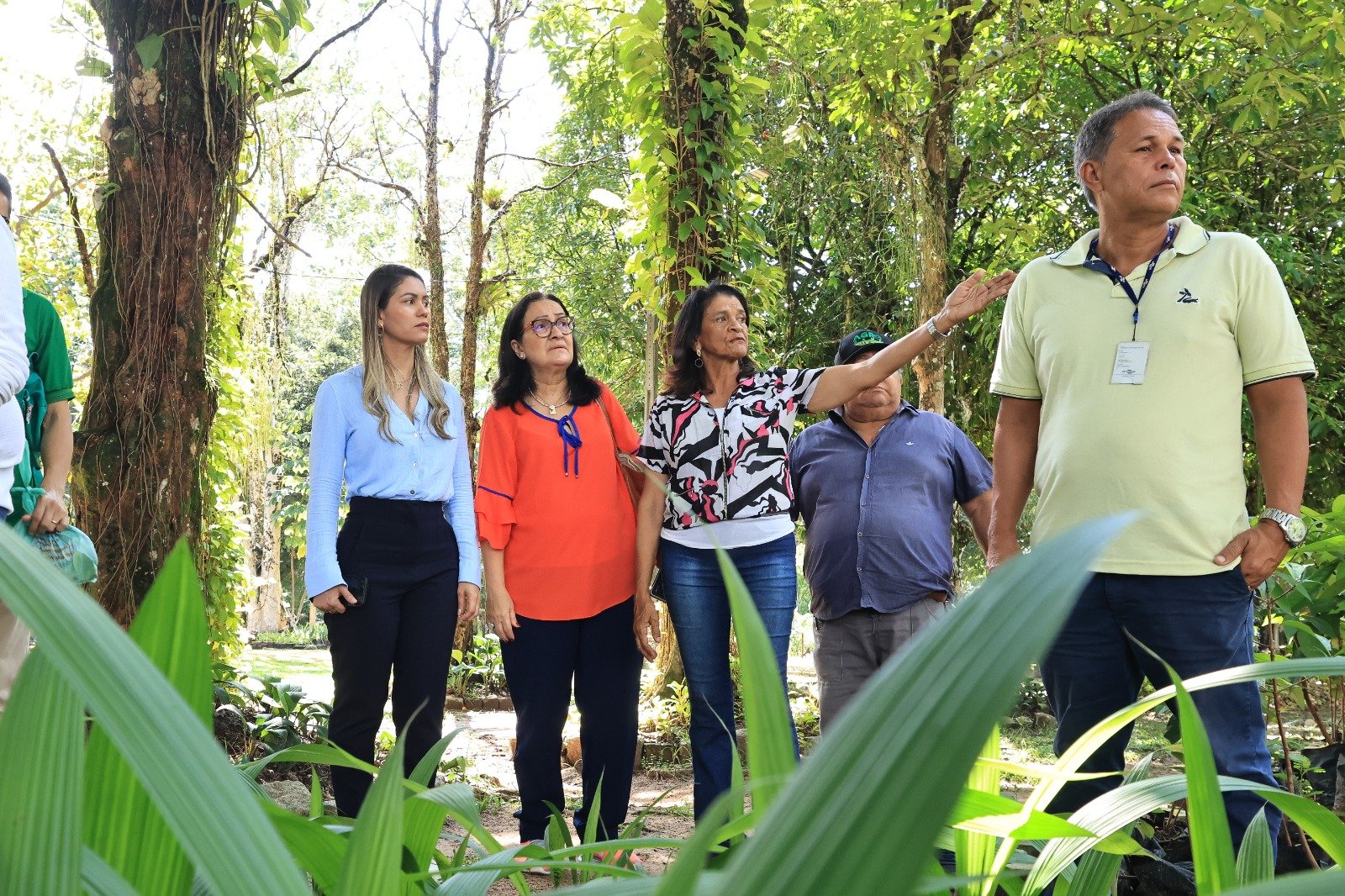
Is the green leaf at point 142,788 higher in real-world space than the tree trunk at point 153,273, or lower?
lower

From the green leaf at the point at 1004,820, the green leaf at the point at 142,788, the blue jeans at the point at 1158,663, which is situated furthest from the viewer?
the blue jeans at the point at 1158,663

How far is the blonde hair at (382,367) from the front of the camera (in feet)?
10.9

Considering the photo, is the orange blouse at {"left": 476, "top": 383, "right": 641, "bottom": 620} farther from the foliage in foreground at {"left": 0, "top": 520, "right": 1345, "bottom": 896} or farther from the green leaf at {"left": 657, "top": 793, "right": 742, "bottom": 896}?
the green leaf at {"left": 657, "top": 793, "right": 742, "bottom": 896}

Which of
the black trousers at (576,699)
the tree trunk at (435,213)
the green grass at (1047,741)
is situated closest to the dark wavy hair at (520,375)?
the black trousers at (576,699)

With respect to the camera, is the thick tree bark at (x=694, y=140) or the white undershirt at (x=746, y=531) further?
the thick tree bark at (x=694, y=140)

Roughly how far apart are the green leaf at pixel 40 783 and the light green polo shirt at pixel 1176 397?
208 cm

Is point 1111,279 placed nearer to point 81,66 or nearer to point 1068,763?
point 1068,763

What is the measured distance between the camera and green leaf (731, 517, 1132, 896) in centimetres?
26

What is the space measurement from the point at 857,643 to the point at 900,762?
10.8 feet

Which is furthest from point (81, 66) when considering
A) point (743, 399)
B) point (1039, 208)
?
point (1039, 208)

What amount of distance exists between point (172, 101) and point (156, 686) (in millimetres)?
3809

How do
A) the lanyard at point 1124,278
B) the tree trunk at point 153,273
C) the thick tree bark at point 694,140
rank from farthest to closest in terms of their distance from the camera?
the thick tree bark at point 694,140 < the tree trunk at point 153,273 < the lanyard at point 1124,278

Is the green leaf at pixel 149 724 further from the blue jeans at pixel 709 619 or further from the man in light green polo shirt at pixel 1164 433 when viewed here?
the blue jeans at pixel 709 619

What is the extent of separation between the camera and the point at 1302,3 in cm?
493
